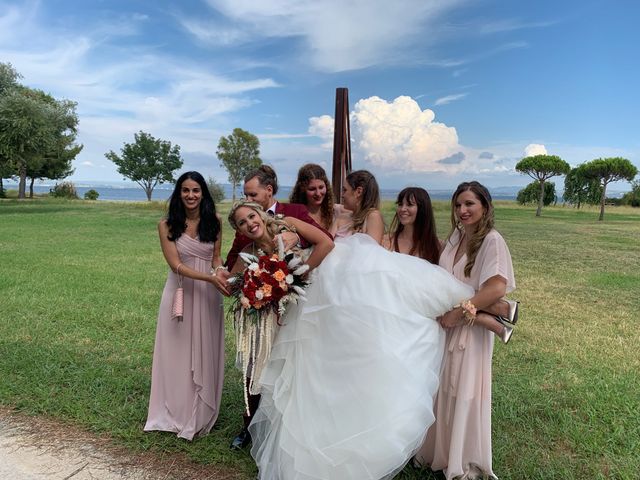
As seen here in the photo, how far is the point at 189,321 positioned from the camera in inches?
162

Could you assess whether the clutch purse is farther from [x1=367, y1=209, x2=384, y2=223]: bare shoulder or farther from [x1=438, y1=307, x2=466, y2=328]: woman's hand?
[x1=438, y1=307, x2=466, y2=328]: woman's hand

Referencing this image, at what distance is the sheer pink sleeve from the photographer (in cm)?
312

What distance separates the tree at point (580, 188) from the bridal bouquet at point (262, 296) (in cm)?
4457

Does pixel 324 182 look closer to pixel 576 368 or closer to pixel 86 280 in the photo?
pixel 576 368

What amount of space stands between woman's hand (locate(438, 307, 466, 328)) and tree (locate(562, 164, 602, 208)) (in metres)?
44.1

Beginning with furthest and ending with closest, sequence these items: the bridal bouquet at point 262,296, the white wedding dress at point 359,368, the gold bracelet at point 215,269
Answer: the gold bracelet at point 215,269, the bridal bouquet at point 262,296, the white wedding dress at point 359,368

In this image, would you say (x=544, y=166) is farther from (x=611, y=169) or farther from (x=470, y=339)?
(x=470, y=339)

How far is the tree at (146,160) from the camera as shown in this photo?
63031 mm

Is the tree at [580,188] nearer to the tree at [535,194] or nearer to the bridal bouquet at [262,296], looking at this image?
the tree at [535,194]

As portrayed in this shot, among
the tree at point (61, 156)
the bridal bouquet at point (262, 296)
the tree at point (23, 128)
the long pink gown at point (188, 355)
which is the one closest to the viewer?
the bridal bouquet at point (262, 296)

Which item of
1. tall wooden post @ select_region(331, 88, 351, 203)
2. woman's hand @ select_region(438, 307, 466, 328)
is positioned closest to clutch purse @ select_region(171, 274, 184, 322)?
woman's hand @ select_region(438, 307, 466, 328)

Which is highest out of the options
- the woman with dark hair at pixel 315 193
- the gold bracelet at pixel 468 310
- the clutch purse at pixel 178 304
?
the woman with dark hair at pixel 315 193

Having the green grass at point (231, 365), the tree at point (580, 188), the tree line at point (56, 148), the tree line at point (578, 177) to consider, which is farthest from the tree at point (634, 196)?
the green grass at point (231, 365)

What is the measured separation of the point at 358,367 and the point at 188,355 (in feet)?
5.89
